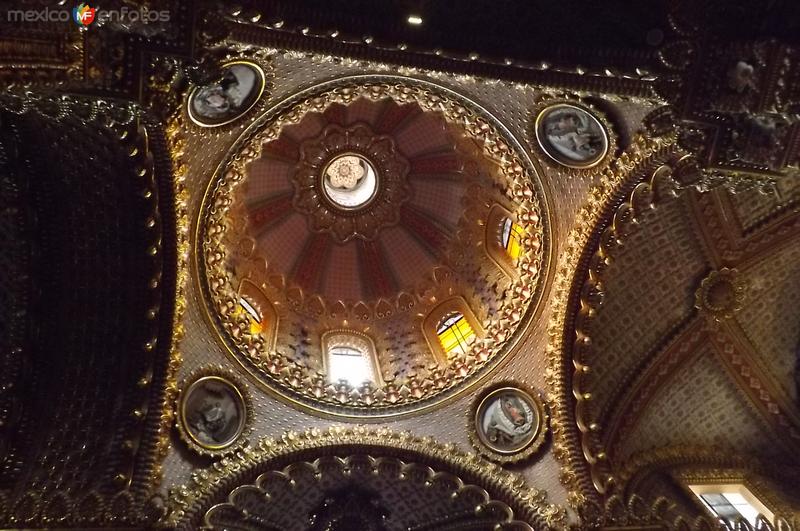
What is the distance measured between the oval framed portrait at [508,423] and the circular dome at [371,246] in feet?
2.02

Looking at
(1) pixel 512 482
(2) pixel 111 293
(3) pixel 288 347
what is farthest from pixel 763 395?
(2) pixel 111 293

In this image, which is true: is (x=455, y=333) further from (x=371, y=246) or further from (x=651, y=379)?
(x=651, y=379)

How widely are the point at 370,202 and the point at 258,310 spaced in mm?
4360

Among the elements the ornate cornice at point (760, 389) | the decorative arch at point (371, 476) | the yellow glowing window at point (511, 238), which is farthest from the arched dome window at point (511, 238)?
the decorative arch at point (371, 476)

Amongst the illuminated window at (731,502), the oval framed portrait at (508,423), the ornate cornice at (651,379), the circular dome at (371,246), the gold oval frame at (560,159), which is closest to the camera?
the gold oval frame at (560,159)

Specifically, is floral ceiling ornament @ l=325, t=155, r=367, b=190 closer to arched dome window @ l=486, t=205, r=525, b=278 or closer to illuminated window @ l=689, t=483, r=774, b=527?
arched dome window @ l=486, t=205, r=525, b=278

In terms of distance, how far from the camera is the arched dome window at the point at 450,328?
49.4 feet

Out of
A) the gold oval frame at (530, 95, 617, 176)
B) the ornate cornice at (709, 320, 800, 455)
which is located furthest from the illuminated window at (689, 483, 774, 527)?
the gold oval frame at (530, 95, 617, 176)

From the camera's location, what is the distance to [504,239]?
15633 mm

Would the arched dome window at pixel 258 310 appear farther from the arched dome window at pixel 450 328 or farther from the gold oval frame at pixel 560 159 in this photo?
the gold oval frame at pixel 560 159

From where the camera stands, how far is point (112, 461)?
426 inches

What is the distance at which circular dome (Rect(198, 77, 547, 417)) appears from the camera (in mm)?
12883

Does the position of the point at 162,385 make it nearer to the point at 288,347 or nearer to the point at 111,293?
the point at 111,293

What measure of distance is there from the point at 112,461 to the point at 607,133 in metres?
8.65
